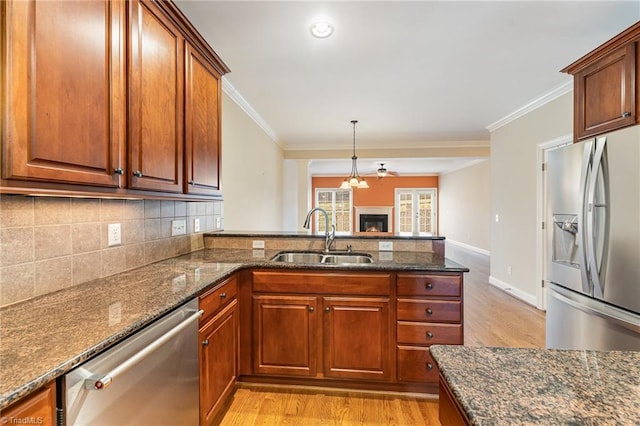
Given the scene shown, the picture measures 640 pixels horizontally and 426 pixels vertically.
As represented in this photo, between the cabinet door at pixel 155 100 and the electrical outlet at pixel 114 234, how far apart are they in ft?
1.22

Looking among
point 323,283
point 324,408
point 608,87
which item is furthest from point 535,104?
point 324,408

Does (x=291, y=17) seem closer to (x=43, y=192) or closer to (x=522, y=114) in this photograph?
(x=43, y=192)

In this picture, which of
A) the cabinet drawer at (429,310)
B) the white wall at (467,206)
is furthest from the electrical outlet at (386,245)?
the white wall at (467,206)

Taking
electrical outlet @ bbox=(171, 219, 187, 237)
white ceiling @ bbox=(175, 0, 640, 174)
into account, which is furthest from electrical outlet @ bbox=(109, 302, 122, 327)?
white ceiling @ bbox=(175, 0, 640, 174)

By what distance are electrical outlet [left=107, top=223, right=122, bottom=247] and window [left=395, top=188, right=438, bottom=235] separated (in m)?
10.0

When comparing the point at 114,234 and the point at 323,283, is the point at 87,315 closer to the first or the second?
the point at 114,234

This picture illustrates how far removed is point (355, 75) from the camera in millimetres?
3008

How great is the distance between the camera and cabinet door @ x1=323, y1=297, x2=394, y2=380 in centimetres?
200

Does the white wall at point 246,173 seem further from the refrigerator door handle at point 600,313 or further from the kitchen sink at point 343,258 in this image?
the refrigerator door handle at point 600,313

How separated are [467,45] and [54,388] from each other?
3103 mm

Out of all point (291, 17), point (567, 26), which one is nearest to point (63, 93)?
point (291, 17)

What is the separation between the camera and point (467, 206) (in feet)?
28.5

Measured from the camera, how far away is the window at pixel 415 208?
1095cm

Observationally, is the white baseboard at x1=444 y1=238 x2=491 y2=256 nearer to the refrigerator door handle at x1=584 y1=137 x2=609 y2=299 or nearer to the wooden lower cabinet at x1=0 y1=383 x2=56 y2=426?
the refrigerator door handle at x1=584 y1=137 x2=609 y2=299
